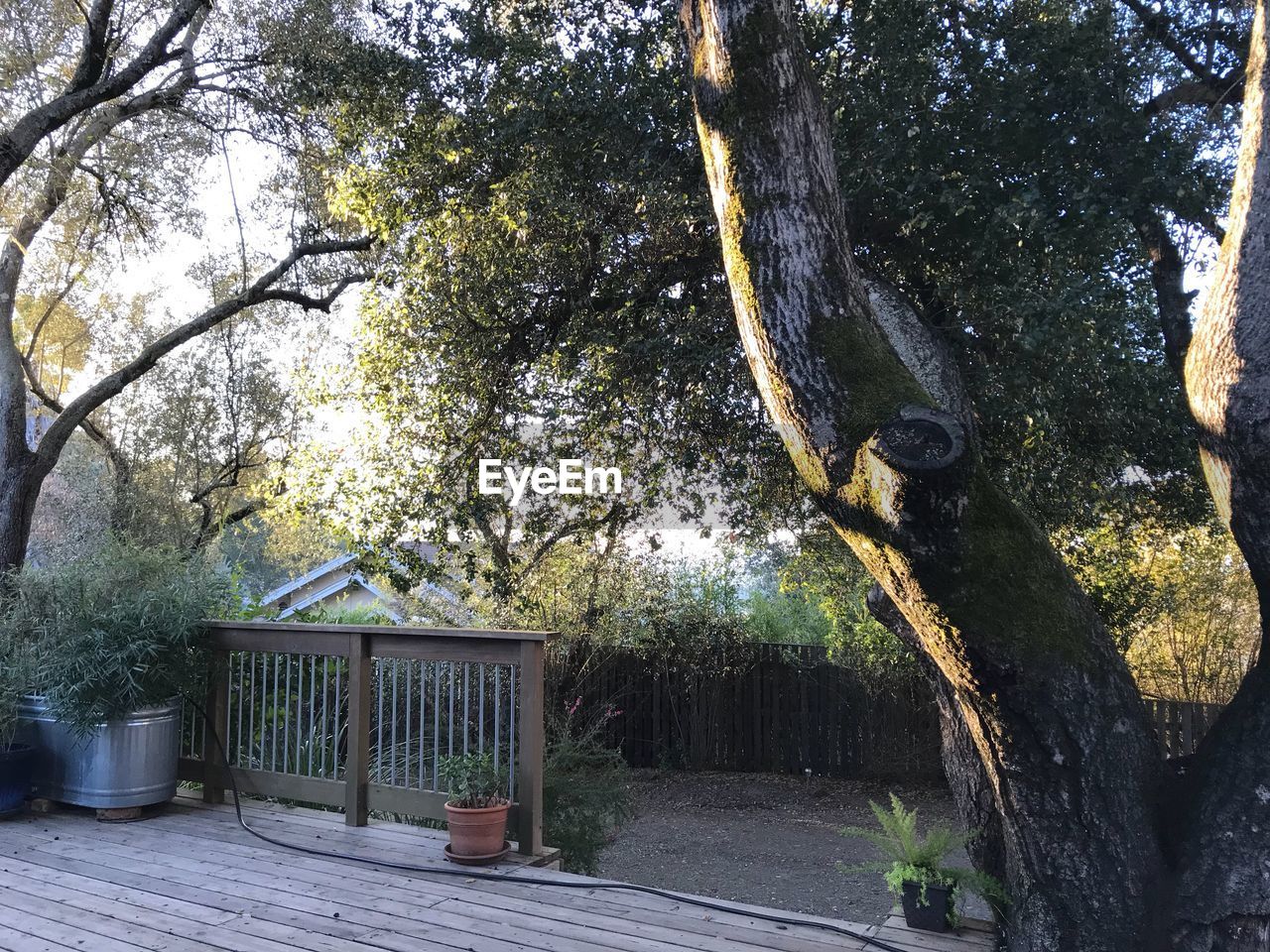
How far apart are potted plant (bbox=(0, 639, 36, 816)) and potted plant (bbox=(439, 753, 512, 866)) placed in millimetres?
2308

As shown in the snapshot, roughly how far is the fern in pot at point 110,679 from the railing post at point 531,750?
1977mm

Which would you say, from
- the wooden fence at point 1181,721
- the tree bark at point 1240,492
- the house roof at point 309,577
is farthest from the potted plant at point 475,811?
the house roof at point 309,577

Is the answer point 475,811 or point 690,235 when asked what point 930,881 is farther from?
point 690,235

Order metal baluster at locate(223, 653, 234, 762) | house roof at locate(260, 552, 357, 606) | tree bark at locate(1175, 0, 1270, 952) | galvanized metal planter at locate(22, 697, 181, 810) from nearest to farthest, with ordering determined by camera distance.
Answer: tree bark at locate(1175, 0, 1270, 952)
galvanized metal planter at locate(22, 697, 181, 810)
metal baluster at locate(223, 653, 234, 762)
house roof at locate(260, 552, 357, 606)

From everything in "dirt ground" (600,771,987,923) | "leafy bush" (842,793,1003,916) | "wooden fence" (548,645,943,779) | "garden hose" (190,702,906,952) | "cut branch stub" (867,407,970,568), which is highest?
"cut branch stub" (867,407,970,568)

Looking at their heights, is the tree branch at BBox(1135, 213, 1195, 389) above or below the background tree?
below

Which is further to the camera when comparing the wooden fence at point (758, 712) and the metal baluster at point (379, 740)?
the wooden fence at point (758, 712)

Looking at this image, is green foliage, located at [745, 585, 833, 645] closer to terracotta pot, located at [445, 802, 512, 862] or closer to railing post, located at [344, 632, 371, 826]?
railing post, located at [344, 632, 371, 826]

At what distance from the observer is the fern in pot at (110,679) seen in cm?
444

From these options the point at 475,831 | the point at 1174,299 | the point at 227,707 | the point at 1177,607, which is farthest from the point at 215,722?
the point at 1177,607

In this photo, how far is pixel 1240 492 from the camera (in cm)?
258

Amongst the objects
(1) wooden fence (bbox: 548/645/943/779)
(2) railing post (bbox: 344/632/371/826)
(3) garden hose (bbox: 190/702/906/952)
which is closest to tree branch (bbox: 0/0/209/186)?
(2) railing post (bbox: 344/632/371/826)

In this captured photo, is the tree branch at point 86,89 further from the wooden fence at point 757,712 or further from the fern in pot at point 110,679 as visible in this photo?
the wooden fence at point 757,712

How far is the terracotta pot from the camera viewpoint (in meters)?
3.84
